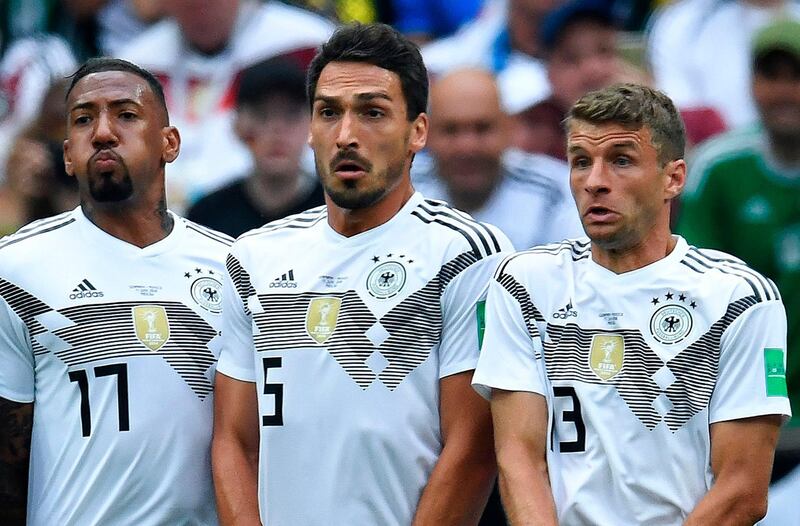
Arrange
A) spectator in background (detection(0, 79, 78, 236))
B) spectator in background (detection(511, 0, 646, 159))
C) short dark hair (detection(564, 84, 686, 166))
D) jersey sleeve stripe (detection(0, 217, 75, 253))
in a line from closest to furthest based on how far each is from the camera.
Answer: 1. short dark hair (detection(564, 84, 686, 166))
2. jersey sleeve stripe (detection(0, 217, 75, 253))
3. spectator in background (detection(0, 79, 78, 236))
4. spectator in background (detection(511, 0, 646, 159))

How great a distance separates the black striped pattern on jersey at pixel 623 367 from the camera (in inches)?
190

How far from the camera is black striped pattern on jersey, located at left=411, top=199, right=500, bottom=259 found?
5.18m

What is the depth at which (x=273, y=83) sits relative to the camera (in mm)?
7984

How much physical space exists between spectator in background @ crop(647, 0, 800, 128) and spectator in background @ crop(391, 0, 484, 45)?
124 centimetres

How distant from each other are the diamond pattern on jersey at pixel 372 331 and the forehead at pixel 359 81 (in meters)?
0.57

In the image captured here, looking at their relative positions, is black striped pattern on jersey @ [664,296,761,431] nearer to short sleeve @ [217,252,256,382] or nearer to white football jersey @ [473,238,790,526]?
white football jersey @ [473,238,790,526]

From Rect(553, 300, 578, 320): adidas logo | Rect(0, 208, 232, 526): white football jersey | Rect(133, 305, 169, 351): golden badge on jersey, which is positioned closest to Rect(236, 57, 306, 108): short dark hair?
Rect(0, 208, 232, 526): white football jersey

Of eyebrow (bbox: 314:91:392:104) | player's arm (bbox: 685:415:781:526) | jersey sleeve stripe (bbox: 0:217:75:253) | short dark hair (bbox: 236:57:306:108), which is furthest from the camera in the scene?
short dark hair (bbox: 236:57:306:108)

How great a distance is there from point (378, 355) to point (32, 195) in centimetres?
392

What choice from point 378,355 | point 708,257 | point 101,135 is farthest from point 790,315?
point 101,135

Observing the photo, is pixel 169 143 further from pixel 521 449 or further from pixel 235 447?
pixel 521 449

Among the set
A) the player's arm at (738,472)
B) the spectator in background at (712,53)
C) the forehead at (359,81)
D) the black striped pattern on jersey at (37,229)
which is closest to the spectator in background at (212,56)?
the spectator in background at (712,53)

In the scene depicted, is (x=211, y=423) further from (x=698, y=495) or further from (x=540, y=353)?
(x=698, y=495)

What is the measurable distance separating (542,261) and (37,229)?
168 centimetres
